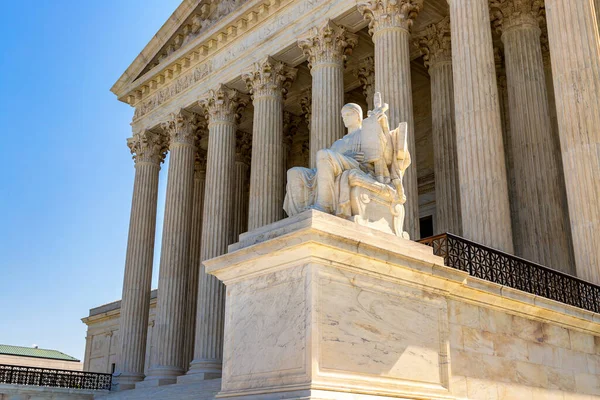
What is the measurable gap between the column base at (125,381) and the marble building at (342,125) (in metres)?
0.08

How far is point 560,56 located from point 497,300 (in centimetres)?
836

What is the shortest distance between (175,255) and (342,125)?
10.0 m

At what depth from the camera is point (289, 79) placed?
2812 cm

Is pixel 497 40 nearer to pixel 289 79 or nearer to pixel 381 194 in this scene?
pixel 289 79

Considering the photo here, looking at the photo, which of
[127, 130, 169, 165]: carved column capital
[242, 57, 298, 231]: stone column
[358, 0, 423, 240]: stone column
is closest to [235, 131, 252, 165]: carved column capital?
[127, 130, 169, 165]: carved column capital

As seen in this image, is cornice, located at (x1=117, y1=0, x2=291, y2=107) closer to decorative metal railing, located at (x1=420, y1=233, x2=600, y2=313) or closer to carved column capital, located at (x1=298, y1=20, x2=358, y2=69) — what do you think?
carved column capital, located at (x1=298, y1=20, x2=358, y2=69)

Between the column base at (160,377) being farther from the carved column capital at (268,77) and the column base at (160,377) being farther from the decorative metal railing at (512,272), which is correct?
the decorative metal railing at (512,272)

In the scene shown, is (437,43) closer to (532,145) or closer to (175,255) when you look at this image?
(532,145)

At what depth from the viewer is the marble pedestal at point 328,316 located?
362 inches

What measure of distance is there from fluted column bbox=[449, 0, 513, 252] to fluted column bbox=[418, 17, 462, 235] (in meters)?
4.68

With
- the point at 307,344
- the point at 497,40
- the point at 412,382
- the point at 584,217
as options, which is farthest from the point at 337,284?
the point at 497,40

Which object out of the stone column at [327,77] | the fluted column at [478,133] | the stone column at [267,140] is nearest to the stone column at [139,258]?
the stone column at [267,140]

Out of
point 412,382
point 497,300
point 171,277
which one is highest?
point 171,277

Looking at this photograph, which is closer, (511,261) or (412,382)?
(412,382)
